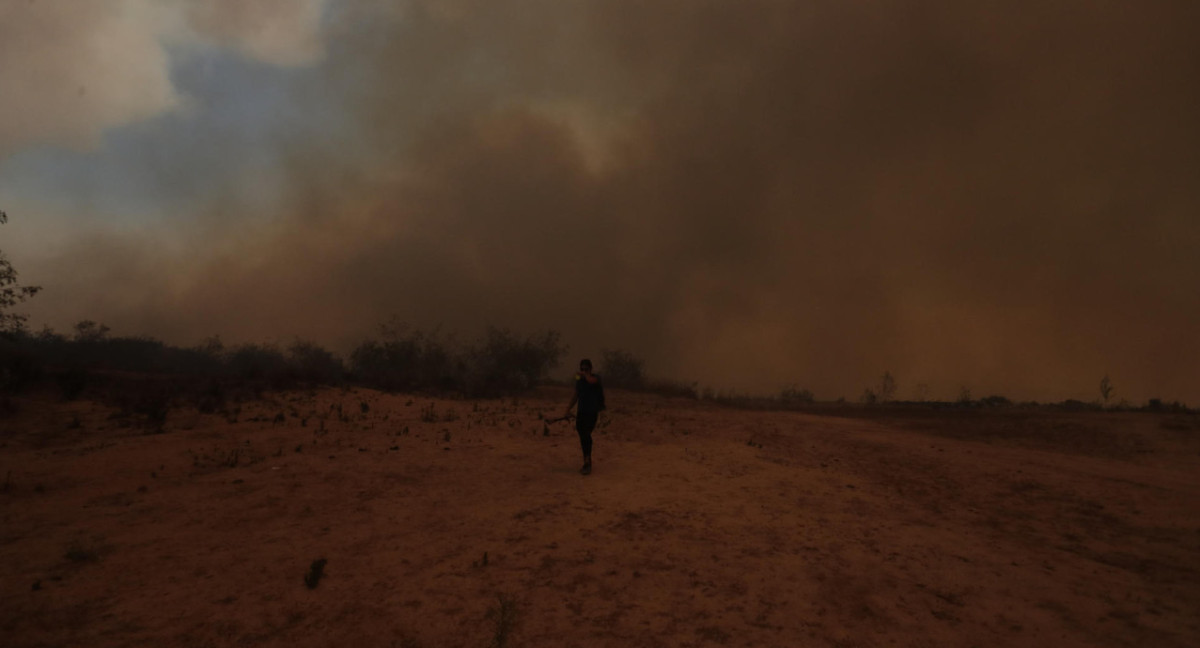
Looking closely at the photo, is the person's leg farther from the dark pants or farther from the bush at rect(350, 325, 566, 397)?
the bush at rect(350, 325, 566, 397)

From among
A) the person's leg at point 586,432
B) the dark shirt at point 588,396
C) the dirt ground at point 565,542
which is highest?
the dark shirt at point 588,396

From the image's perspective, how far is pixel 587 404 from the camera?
11055 mm

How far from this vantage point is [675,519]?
8.34 metres

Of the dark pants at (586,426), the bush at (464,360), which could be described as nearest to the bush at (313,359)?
the bush at (464,360)

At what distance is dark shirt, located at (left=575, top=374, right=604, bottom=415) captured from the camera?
11047mm

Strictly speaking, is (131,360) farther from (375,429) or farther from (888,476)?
(888,476)

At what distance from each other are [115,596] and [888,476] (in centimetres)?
1275

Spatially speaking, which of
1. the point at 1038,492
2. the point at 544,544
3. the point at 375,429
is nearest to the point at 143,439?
the point at 375,429

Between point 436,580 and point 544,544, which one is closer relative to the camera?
point 436,580

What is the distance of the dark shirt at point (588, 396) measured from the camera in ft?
36.2

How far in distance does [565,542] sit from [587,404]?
386 centimetres

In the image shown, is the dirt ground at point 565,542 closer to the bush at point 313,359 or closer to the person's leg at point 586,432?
the person's leg at point 586,432

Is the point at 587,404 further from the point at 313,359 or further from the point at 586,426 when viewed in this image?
the point at 313,359

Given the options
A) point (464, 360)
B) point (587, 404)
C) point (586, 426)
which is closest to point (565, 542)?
point (586, 426)
